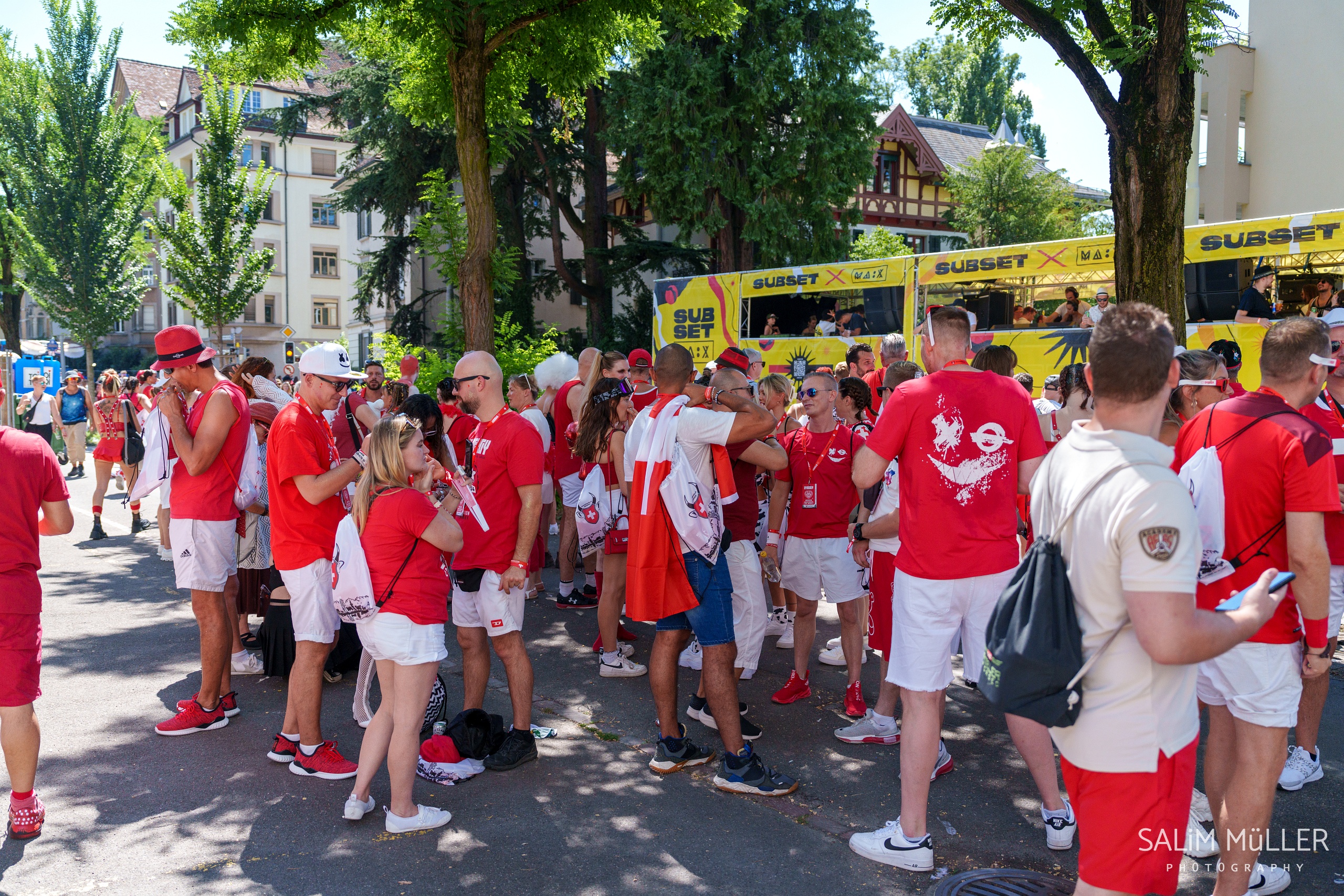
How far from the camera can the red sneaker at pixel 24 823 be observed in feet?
13.2

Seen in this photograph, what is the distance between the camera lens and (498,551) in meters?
4.70

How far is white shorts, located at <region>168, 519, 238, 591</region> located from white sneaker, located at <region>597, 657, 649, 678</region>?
7.77 ft

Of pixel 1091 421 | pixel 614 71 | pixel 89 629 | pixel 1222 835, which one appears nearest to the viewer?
pixel 1091 421

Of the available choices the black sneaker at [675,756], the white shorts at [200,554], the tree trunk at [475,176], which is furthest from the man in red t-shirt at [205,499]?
the tree trunk at [475,176]

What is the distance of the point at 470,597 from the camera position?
4762mm

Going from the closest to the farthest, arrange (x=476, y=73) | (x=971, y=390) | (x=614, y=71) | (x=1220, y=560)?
(x=1220, y=560)
(x=971, y=390)
(x=476, y=73)
(x=614, y=71)

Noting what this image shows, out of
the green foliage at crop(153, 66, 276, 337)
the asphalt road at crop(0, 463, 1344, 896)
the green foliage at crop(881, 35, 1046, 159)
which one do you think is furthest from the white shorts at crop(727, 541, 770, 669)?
the green foliage at crop(881, 35, 1046, 159)

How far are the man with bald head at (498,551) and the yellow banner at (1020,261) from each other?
10.4 m

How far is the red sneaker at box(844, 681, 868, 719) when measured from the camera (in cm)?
543

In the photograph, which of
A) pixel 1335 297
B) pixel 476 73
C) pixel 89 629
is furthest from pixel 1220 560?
pixel 1335 297

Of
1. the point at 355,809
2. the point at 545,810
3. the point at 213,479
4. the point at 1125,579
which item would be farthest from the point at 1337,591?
the point at 213,479

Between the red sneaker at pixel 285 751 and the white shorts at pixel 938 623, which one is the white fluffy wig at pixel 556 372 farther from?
the white shorts at pixel 938 623

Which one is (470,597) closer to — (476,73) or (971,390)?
(971,390)

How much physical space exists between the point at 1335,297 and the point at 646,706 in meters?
10.1
